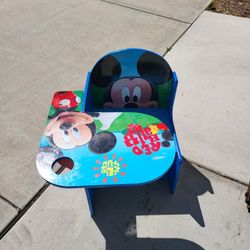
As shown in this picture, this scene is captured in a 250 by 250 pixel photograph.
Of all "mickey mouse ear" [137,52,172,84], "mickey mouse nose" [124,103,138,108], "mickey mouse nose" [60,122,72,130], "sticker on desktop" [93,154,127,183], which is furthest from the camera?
"mickey mouse nose" [124,103,138,108]

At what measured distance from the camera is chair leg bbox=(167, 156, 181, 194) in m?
2.63

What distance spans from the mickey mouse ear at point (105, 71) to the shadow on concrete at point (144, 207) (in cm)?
102

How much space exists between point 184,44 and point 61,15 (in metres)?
2.34

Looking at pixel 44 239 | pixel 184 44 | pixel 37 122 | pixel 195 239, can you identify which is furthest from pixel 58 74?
pixel 195 239

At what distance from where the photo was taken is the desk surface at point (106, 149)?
7.05 ft

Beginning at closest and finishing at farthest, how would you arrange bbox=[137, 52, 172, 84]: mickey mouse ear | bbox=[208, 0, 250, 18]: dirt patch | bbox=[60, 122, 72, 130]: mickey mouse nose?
bbox=[60, 122, 72, 130]: mickey mouse nose < bbox=[137, 52, 172, 84]: mickey mouse ear < bbox=[208, 0, 250, 18]: dirt patch

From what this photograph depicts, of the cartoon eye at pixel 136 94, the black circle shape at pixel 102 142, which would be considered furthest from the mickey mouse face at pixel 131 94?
the black circle shape at pixel 102 142

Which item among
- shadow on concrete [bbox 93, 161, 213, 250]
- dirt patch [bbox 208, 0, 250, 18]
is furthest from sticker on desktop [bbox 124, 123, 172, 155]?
dirt patch [bbox 208, 0, 250, 18]

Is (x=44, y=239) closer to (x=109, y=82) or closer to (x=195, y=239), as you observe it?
(x=195, y=239)

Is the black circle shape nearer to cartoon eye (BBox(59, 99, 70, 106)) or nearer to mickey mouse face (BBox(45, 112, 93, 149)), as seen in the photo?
mickey mouse face (BBox(45, 112, 93, 149))

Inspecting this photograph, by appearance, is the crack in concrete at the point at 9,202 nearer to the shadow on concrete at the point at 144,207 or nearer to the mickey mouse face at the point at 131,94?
the shadow on concrete at the point at 144,207

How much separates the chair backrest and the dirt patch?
378cm

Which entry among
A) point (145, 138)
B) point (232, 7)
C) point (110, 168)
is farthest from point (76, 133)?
point (232, 7)

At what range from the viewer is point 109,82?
2.85m
